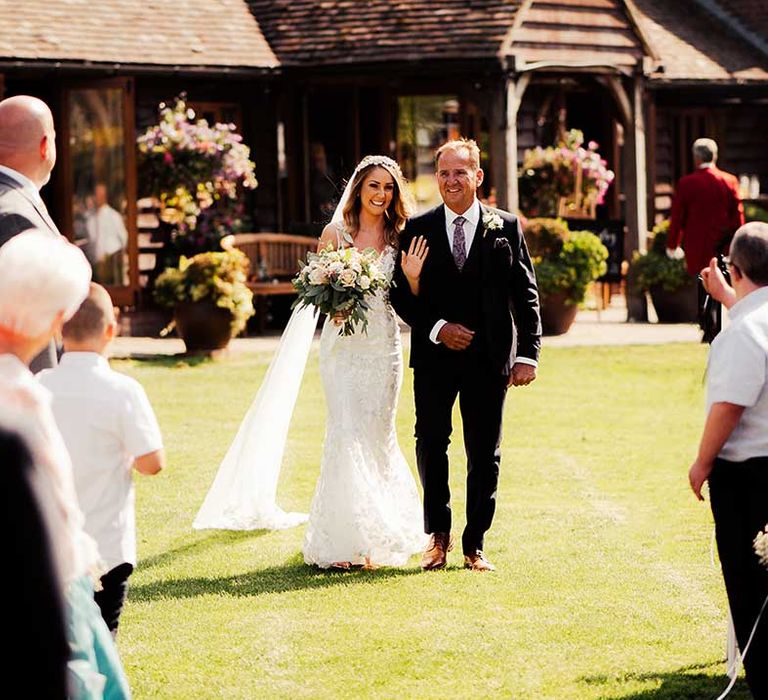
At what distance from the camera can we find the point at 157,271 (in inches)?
780

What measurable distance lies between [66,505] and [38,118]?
124 inches

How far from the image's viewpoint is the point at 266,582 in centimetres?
804

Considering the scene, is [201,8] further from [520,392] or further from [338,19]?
[520,392]

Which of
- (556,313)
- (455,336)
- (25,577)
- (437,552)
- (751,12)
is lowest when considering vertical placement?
(556,313)

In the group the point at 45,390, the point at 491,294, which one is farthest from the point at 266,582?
the point at 45,390

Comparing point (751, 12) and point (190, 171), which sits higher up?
point (751, 12)

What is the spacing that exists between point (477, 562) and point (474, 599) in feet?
1.86

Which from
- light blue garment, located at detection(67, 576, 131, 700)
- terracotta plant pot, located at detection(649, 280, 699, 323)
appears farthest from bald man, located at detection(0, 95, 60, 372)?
terracotta plant pot, located at detection(649, 280, 699, 323)

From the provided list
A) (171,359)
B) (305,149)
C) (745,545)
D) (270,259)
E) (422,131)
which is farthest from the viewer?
(422,131)

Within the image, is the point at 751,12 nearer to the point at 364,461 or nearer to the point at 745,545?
the point at 364,461

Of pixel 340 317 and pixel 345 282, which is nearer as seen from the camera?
pixel 345 282

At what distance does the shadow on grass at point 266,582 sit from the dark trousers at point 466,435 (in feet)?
1.16

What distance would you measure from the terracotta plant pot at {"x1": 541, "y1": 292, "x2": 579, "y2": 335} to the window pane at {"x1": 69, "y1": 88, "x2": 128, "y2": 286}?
466 cm

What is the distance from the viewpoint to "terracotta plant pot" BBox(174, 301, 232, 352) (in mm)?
16688
